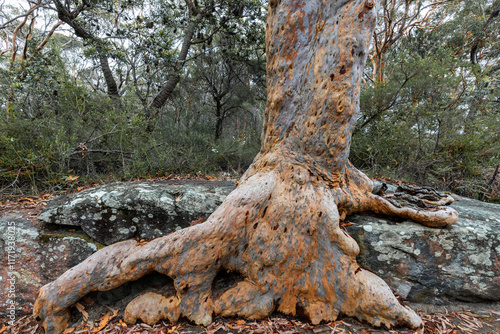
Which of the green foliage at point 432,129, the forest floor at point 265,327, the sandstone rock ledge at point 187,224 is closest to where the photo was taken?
the forest floor at point 265,327

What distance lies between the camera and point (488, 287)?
241 centimetres

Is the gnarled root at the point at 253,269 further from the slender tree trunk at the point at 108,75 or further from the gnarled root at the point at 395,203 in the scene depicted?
the slender tree trunk at the point at 108,75

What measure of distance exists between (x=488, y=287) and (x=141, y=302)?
12.4ft

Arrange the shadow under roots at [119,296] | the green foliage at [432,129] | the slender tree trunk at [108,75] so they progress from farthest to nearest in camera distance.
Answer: the slender tree trunk at [108,75] → the green foliage at [432,129] → the shadow under roots at [119,296]

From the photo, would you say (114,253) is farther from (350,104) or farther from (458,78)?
(458,78)

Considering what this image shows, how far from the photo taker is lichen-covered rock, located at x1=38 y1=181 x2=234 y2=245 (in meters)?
2.62

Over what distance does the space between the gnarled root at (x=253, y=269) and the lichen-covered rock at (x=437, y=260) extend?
403mm

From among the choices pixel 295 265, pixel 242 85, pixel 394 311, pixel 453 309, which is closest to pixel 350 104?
pixel 295 265

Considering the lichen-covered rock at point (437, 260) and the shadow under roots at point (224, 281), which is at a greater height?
the lichen-covered rock at point (437, 260)

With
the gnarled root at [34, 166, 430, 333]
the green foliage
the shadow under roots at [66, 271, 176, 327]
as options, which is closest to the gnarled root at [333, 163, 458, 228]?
the gnarled root at [34, 166, 430, 333]

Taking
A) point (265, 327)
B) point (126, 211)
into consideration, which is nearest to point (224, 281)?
point (265, 327)

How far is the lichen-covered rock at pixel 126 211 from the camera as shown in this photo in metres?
2.62

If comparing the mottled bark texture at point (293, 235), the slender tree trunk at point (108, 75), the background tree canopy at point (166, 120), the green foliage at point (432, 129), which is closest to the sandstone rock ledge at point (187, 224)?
the mottled bark texture at point (293, 235)

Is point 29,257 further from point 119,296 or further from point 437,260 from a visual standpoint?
point 437,260
